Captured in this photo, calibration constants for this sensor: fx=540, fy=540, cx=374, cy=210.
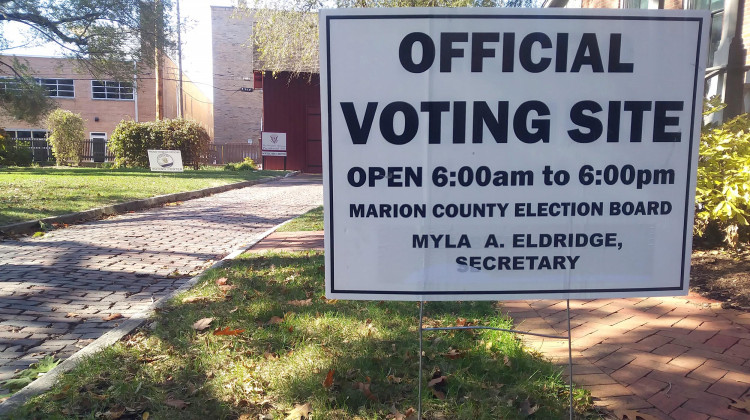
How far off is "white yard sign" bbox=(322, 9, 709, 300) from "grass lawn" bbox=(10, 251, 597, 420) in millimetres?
794

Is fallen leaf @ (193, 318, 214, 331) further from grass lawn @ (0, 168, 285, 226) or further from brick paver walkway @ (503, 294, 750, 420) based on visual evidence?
grass lawn @ (0, 168, 285, 226)

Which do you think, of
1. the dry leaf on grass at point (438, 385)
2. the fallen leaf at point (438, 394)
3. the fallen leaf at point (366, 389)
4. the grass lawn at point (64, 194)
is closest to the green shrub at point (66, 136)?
the grass lawn at point (64, 194)

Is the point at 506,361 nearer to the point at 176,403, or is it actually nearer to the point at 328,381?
the point at 328,381

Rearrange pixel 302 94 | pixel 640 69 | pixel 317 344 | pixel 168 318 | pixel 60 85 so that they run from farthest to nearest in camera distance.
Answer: pixel 60 85
pixel 302 94
pixel 168 318
pixel 317 344
pixel 640 69

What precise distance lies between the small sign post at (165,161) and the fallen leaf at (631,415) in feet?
64.9

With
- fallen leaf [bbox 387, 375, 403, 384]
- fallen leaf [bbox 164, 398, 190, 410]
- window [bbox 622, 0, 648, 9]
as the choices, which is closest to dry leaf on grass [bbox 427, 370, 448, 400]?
fallen leaf [bbox 387, 375, 403, 384]

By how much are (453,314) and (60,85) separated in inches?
1792

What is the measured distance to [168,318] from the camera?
163 inches

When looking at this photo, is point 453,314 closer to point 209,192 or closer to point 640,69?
point 640,69

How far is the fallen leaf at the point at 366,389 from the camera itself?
2.85 meters

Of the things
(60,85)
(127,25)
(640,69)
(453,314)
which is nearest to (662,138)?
(640,69)

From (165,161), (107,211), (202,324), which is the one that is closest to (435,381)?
(202,324)

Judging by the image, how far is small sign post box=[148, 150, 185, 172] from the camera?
20438 mm

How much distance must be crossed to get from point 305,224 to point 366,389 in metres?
6.50
